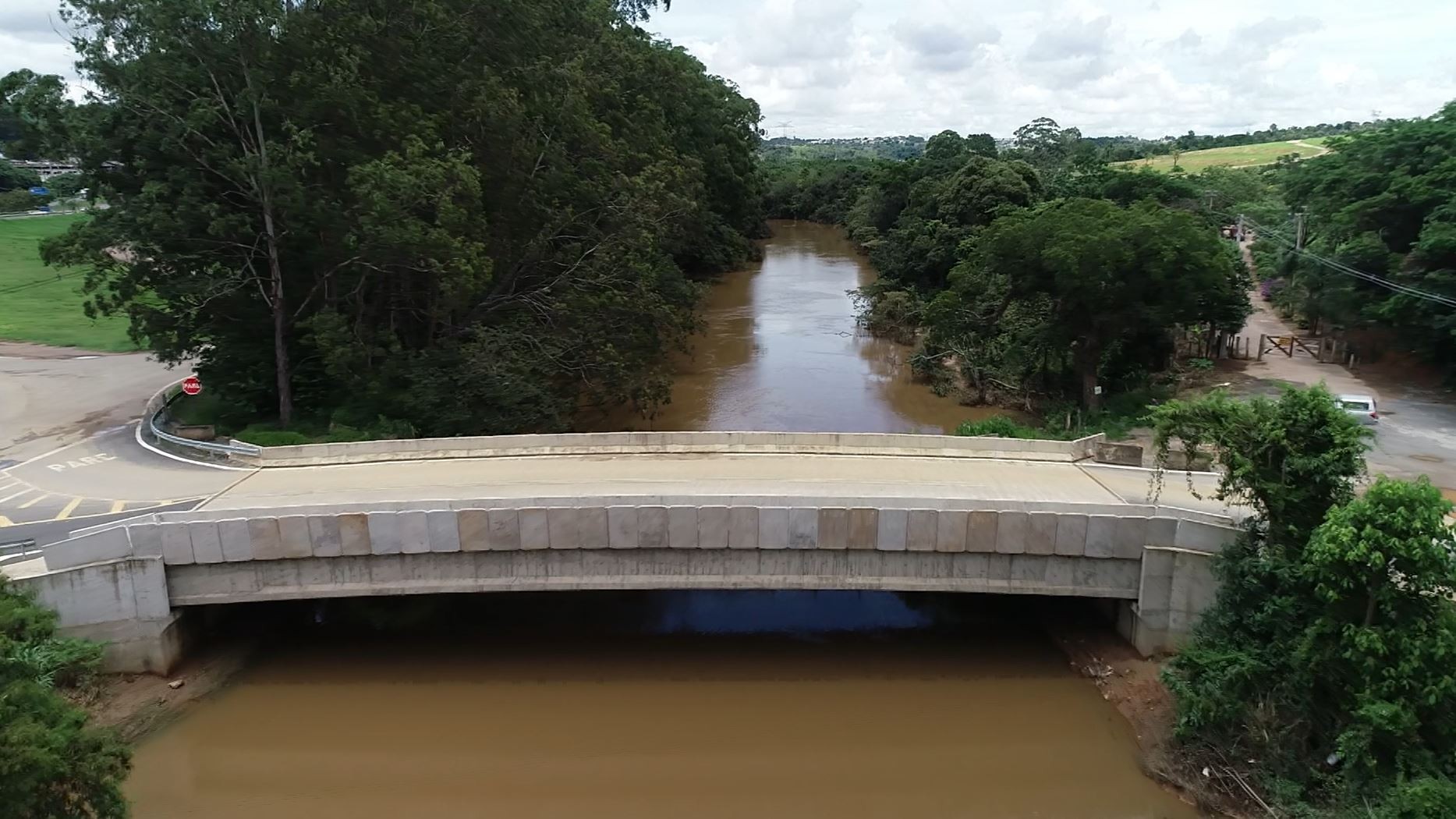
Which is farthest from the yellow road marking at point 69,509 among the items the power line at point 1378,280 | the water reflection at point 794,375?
the power line at point 1378,280

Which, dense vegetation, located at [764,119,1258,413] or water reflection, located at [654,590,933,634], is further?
dense vegetation, located at [764,119,1258,413]

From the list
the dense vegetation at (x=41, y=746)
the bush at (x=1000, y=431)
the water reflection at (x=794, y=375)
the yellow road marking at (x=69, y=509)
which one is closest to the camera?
the dense vegetation at (x=41, y=746)

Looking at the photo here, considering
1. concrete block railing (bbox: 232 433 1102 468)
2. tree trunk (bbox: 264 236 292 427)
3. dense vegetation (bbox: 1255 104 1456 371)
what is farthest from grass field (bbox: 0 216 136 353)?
dense vegetation (bbox: 1255 104 1456 371)

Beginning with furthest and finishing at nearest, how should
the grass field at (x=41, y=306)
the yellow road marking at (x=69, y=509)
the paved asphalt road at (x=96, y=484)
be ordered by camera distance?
the grass field at (x=41, y=306) < the paved asphalt road at (x=96, y=484) < the yellow road marking at (x=69, y=509)

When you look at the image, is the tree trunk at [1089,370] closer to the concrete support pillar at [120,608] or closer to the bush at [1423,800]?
the bush at [1423,800]

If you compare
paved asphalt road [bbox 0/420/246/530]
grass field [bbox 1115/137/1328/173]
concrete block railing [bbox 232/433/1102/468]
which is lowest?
paved asphalt road [bbox 0/420/246/530]

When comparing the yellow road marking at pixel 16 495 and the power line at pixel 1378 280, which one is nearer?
the yellow road marking at pixel 16 495

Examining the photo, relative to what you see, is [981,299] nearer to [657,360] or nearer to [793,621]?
[657,360]

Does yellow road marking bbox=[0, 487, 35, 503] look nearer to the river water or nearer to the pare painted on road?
the pare painted on road
